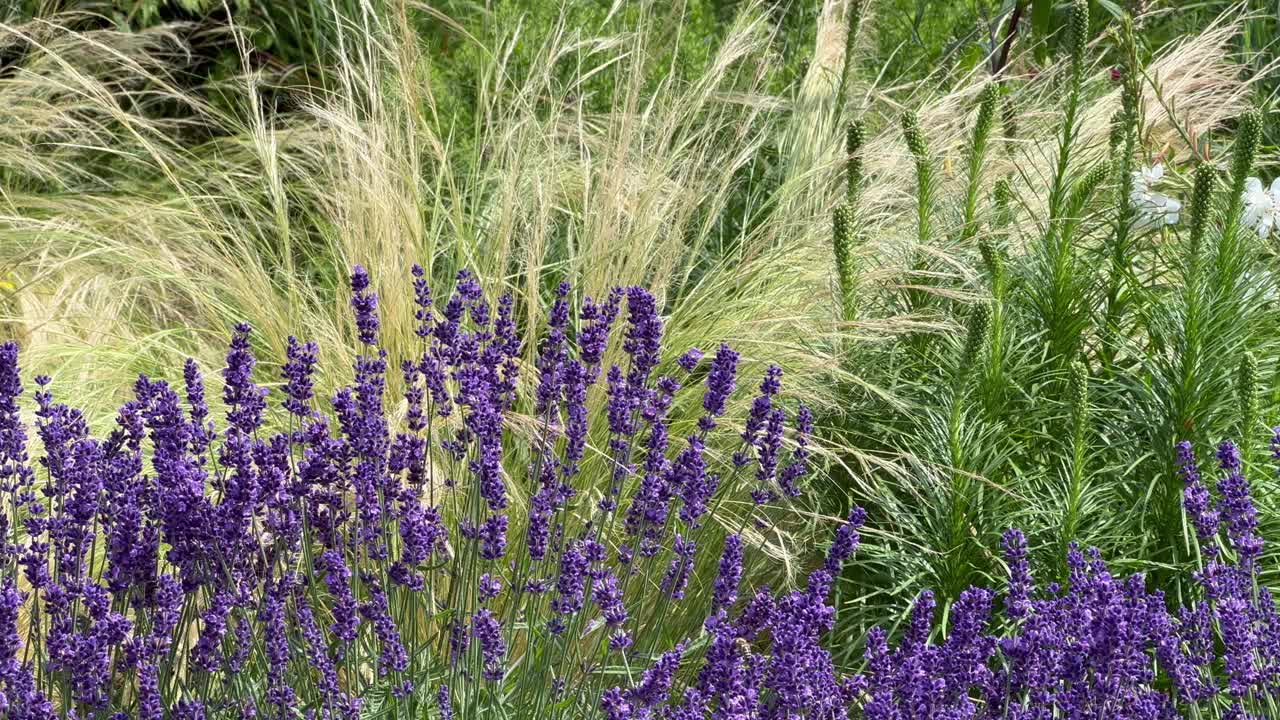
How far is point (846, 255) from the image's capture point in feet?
10.5

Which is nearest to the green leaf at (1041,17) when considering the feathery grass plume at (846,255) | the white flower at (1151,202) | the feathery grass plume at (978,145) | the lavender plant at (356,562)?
the white flower at (1151,202)

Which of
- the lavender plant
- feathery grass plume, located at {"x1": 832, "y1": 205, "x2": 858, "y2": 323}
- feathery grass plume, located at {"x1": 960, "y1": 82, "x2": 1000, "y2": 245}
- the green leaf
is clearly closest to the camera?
the lavender plant

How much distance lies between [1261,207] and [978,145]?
28.9 inches

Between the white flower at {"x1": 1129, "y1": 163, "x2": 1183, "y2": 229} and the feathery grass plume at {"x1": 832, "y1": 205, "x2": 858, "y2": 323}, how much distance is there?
0.77 metres

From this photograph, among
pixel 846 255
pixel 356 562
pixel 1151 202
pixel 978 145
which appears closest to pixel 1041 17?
pixel 1151 202

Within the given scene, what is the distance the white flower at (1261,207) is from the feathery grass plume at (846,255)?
96 cm

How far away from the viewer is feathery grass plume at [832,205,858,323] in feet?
10.3

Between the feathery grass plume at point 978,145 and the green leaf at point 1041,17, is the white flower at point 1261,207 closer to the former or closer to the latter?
the feathery grass plume at point 978,145

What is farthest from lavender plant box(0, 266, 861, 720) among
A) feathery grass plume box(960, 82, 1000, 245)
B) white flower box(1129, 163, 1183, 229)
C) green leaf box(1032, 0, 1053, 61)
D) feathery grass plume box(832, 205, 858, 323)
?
green leaf box(1032, 0, 1053, 61)

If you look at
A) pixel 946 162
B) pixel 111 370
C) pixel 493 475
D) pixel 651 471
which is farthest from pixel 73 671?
pixel 946 162

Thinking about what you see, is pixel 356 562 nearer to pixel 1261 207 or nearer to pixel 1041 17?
pixel 1261 207

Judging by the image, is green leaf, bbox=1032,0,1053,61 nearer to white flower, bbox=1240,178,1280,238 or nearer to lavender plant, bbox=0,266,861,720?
white flower, bbox=1240,178,1280,238

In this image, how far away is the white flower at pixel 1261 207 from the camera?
3527 millimetres

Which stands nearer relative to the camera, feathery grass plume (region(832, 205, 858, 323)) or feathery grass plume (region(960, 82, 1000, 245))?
feathery grass plume (region(832, 205, 858, 323))
